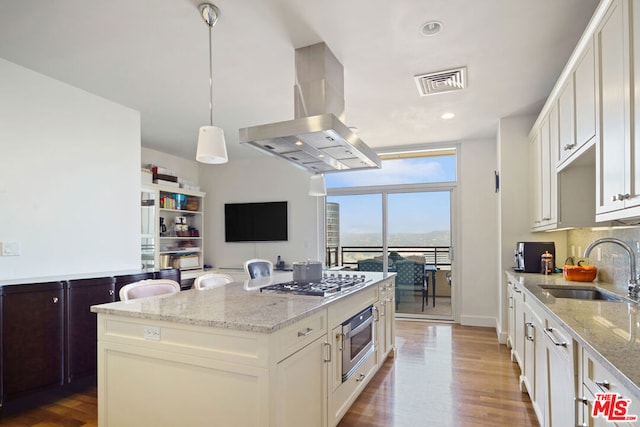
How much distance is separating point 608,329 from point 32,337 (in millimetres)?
3568

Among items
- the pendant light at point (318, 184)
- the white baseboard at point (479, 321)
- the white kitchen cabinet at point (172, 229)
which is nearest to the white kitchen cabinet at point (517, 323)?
the white baseboard at point (479, 321)

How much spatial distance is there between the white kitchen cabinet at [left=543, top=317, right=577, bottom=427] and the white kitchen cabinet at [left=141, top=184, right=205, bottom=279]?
183 inches

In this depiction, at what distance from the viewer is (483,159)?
5.23m

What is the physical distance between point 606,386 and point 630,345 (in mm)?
173

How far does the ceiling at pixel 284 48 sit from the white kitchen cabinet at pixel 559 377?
191 cm

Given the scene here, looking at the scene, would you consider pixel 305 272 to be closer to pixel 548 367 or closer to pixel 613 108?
pixel 548 367

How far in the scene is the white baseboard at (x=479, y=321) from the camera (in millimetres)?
5073

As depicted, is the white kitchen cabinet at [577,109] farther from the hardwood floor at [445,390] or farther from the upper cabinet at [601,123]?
the hardwood floor at [445,390]

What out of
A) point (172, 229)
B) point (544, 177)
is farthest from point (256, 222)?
point (544, 177)

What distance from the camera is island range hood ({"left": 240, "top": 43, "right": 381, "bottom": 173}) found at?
7.44ft

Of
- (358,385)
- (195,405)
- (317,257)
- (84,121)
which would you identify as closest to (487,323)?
(317,257)

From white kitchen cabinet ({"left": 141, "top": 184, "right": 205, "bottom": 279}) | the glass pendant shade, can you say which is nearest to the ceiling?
the glass pendant shade

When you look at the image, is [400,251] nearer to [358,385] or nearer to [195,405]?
A: [358,385]

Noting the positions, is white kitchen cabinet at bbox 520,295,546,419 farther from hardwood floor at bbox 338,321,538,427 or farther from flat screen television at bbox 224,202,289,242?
flat screen television at bbox 224,202,289,242
